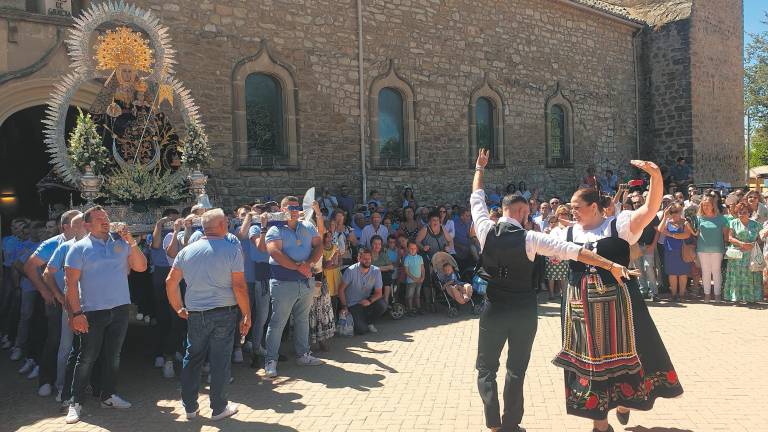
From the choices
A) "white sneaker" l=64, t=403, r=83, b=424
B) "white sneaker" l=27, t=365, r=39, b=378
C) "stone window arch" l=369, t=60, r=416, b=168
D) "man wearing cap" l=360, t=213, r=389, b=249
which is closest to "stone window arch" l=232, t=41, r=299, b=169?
"stone window arch" l=369, t=60, r=416, b=168

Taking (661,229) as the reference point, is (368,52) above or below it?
above

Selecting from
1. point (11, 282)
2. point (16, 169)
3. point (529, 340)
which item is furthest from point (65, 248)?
point (16, 169)

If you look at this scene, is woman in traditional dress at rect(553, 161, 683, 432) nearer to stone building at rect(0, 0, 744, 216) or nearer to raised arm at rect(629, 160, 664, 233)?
raised arm at rect(629, 160, 664, 233)

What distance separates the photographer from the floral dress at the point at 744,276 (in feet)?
32.4

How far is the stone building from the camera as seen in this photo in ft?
39.1

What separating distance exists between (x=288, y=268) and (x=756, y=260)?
7.95m

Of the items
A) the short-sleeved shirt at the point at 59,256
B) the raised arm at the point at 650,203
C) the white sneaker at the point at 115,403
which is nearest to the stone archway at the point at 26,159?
the short-sleeved shirt at the point at 59,256

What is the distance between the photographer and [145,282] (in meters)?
7.79

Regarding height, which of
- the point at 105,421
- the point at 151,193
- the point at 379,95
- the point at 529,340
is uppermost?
the point at 379,95

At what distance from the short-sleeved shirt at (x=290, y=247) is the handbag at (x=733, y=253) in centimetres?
751

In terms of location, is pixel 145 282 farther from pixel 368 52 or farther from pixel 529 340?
pixel 368 52

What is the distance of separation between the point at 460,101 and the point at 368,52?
338cm

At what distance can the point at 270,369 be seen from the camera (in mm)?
6496

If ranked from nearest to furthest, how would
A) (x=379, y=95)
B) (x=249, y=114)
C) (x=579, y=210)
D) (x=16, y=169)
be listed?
(x=579, y=210) → (x=249, y=114) → (x=16, y=169) → (x=379, y=95)
